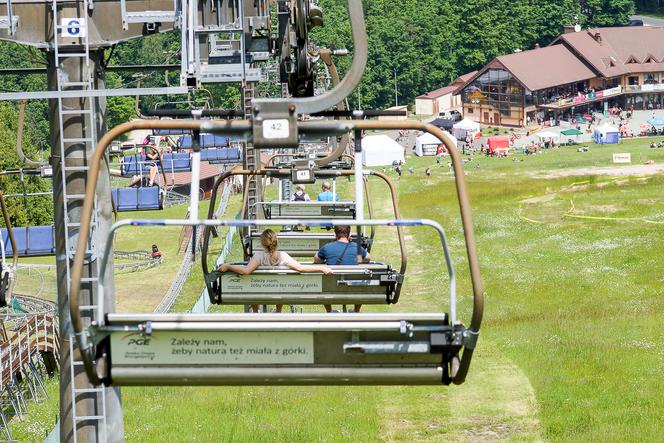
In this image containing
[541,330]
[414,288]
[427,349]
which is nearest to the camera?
[427,349]

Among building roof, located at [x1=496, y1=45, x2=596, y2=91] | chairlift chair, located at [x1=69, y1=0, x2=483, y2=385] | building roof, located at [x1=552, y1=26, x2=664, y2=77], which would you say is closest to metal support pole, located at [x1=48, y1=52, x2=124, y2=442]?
chairlift chair, located at [x1=69, y1=0, x2=483, y2=385]

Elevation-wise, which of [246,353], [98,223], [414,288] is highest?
[98,223]

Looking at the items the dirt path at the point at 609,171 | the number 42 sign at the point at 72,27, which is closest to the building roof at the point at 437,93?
the dirt path at the point at 609,171

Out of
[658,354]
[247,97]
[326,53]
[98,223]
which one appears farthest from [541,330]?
[98,223]

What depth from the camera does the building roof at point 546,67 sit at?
114 m

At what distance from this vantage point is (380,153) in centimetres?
8700

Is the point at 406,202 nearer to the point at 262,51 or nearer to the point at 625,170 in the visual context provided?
the point at 625,170

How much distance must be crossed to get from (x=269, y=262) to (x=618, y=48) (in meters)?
114

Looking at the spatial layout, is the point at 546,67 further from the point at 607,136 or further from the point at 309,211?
the point at 309,211

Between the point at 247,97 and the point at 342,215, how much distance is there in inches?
238

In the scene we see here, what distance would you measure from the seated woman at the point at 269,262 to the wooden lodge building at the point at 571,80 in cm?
9697

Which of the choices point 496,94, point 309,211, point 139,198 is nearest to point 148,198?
point 139,198

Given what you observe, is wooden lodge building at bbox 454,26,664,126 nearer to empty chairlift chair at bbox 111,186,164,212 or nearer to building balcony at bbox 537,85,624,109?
building balcony at bbox 537,85,624,109

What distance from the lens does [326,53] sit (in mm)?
19094
